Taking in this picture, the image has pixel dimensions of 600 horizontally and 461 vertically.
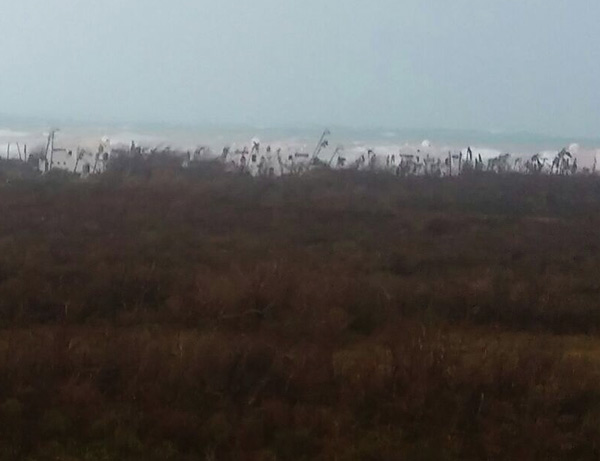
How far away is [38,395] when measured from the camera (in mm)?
6957

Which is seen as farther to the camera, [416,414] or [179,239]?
[179,239]

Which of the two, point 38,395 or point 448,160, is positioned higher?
point 448,160

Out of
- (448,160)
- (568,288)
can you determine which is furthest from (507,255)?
(448,160)

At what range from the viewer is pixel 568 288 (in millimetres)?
11961

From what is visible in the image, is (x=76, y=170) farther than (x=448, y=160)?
No

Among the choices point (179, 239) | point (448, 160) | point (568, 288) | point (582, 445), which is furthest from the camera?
point (448, 160)

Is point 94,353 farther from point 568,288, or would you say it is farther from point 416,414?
point 568,288

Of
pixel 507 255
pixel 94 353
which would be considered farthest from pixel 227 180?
pixel 94 353

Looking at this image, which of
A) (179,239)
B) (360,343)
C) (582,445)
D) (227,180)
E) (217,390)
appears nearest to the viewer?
(582,445)

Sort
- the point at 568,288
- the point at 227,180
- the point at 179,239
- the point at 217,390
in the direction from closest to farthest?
the point at 217,390 < the point at 568,288 < the point at 179,239 < the point at 227,180

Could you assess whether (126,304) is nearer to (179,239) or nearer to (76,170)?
(179,239)

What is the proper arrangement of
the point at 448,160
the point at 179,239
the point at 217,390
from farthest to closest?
the point at 448,160, the point at 179,239, the point at 217,390

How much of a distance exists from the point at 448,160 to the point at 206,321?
1743 cm

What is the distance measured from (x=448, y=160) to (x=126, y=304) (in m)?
17.1
